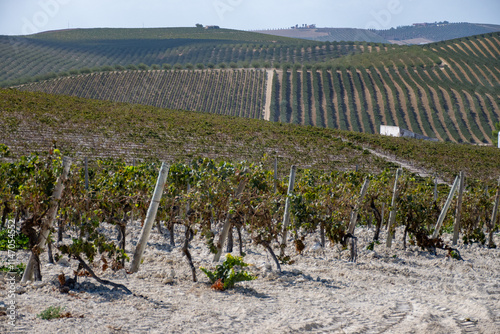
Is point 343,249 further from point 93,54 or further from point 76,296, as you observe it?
point 93,54

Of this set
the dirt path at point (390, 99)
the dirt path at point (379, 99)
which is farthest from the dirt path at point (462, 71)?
the dirt path at point (379, 99)

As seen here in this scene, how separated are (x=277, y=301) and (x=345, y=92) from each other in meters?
55.4

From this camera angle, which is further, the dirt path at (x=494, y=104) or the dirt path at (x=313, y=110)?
the dirt path at (x=494, y=104)

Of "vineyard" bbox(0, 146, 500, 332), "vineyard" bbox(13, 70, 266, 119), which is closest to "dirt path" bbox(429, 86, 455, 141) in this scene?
"vineyard" bbox(13, 70, 266, 119)

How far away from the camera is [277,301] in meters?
4.54

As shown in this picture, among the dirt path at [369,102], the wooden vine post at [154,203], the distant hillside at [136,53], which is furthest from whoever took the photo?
the distant hillside at [136,53]

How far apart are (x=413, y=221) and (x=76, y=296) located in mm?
5910

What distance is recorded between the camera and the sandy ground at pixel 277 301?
366 cm

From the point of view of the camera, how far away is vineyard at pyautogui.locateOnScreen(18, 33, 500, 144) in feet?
166

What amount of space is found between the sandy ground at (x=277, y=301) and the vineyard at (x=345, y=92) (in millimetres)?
43599

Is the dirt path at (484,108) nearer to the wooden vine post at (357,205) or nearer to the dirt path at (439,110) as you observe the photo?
the dirt path at (439,110)

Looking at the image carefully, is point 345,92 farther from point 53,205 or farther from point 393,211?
point 53,205

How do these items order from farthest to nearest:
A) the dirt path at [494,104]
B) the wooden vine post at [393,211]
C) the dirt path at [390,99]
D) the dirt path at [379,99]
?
the dirt path at [494,104]
the dirt path at [390,99]
the dirt path at [379,99]
the wooden vine post at [393,211]

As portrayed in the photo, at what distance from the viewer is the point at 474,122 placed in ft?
166
